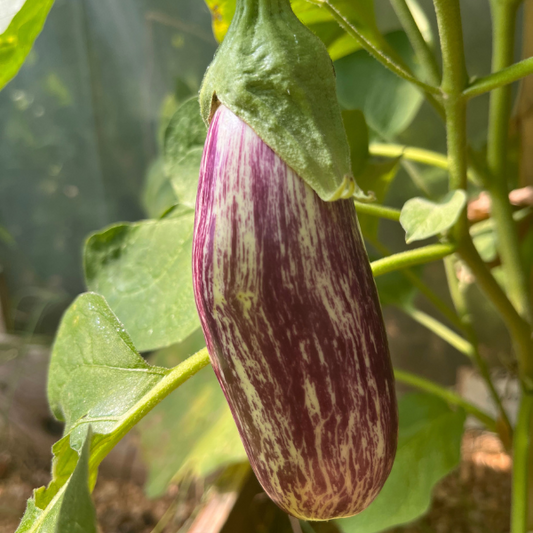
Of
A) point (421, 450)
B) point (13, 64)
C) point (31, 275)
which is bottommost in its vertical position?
point (421, 450)

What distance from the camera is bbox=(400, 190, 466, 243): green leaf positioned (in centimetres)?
21

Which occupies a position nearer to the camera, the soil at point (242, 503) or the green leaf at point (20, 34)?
the green leaf at point (20, 34)

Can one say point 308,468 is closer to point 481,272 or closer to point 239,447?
point 481,272

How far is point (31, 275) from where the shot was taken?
97 cm

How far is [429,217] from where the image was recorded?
22cm

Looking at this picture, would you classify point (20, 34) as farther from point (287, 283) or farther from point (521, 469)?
point (521, 469)

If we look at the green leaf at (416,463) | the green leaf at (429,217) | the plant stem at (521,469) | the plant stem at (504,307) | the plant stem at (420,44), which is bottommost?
the green leaf at (416,463)

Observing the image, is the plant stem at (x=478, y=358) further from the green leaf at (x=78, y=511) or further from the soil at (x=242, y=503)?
the green leaf at (x=78, y=511)

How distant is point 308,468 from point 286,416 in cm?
2

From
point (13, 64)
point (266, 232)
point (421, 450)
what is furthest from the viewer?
point (421, 450)

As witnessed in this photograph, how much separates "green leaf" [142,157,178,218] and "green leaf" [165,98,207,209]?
340mm

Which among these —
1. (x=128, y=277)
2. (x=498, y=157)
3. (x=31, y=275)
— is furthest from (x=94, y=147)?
(x=498, y=157)

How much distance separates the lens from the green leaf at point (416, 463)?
0.41 m

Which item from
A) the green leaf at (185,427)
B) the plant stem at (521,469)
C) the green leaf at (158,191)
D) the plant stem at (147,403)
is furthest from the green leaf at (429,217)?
the green leaf at (158,191)
